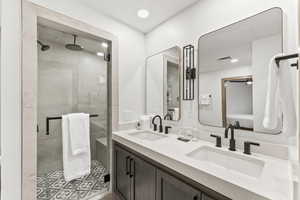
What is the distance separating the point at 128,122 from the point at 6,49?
1398 mm

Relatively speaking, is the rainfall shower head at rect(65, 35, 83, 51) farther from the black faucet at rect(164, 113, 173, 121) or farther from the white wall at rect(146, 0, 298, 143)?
the black faucet at rect(164, 113, 173, 121)

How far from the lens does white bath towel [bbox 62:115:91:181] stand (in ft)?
5.16

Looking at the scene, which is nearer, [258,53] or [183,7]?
[258,53]

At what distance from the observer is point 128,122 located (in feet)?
6.35

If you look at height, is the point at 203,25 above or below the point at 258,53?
above

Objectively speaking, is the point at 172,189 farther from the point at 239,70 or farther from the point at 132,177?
the point at 239,70

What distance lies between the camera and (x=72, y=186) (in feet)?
5.64

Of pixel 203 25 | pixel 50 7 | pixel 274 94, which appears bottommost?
pixel 274 94

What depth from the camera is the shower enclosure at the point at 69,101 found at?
161 centimetres

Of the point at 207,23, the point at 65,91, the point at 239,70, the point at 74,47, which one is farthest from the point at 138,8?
the point at 65,91

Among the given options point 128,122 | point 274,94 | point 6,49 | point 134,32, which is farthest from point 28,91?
point 274,94

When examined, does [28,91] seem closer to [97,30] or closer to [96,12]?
[97,30]

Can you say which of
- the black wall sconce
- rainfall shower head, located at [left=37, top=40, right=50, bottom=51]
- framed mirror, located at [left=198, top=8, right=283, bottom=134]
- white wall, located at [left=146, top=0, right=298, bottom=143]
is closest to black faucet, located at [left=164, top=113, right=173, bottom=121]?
white wall, located at [left=146, top=0, right=298, bottom=143]

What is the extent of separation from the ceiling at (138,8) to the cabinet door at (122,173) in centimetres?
166
